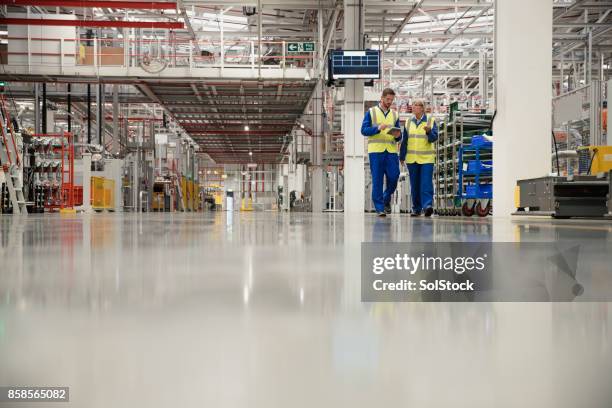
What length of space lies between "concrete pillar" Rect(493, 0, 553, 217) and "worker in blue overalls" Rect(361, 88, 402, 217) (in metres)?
1.65

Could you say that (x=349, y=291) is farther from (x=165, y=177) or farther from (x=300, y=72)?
(x=165, y=177)

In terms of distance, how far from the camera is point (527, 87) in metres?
7.20

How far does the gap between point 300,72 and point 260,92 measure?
12.7 ft

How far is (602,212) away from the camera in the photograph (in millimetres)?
6523

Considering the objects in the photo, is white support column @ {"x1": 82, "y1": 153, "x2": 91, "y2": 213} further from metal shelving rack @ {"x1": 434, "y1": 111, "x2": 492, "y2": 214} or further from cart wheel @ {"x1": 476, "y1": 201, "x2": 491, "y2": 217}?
cart wheel @ {"x1": 476, "y1": 201, "x2": 491, "y2": 217}

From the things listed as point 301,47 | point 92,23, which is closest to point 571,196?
point 301,47

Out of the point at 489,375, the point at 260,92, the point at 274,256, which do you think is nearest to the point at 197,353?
the point at 489,375

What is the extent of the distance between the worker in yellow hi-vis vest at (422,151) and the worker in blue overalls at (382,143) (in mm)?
190

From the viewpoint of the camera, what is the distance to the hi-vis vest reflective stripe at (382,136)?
6871 mm

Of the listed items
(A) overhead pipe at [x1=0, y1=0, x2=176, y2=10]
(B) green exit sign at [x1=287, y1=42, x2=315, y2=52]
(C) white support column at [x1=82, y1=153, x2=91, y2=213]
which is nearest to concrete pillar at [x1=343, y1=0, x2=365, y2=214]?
(B) green exit sign at [x1=287, y1=42, x2=315, y2=52]

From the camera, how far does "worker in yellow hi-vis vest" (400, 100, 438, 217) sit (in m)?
6.82

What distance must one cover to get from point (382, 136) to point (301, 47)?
27.4 feet

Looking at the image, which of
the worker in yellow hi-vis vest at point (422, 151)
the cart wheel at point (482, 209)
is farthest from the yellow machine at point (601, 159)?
the cart wheel at point (482, 209)

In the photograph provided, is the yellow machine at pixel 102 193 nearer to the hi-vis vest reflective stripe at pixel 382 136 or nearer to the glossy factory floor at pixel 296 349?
the hi-vis vest reflective stripe at pixel 382 136
